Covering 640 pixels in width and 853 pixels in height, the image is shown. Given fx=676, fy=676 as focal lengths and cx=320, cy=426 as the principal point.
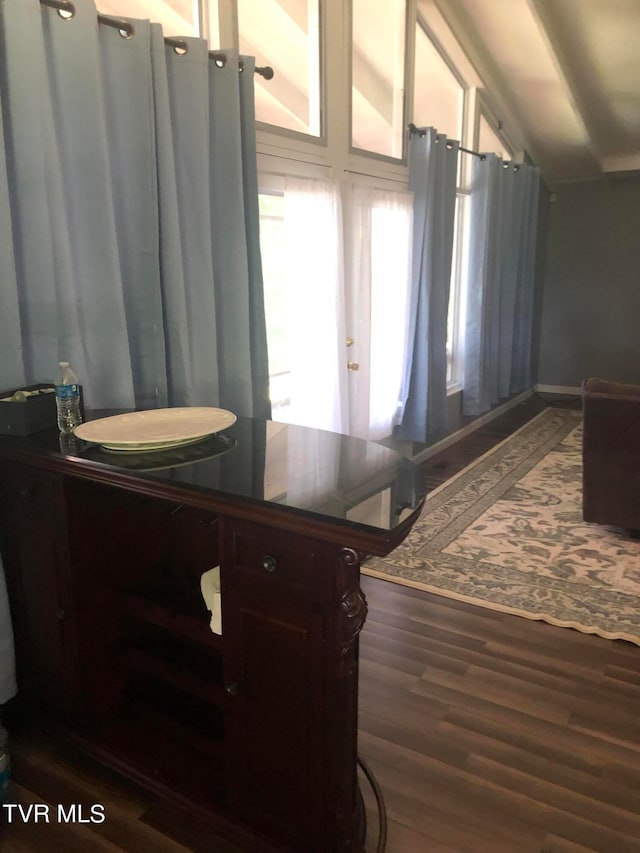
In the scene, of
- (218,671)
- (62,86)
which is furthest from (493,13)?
(218,671)

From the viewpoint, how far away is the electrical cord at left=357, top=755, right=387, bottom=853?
64.7 inches

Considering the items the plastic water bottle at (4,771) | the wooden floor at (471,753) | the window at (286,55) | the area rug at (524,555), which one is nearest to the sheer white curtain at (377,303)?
the window at (286,55)

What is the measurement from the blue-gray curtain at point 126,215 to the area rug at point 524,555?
3.91 ft

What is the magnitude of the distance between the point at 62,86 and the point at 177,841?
6.91ft

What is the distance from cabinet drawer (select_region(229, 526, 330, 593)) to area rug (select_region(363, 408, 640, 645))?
164 cm

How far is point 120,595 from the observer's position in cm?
196

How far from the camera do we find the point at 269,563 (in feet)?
4.57

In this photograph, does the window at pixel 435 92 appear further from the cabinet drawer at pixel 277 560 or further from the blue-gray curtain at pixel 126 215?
the cabinet drawer at pixel 277 560

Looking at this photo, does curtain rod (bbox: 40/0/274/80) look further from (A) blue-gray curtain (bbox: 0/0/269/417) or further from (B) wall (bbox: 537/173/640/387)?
(B) wall (bbox: 537/173/640/387)

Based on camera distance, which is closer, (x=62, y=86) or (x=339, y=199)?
(x=62, y=86)

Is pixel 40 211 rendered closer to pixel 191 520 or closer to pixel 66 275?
pixel 66 275

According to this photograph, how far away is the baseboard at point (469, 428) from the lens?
484 centimetres

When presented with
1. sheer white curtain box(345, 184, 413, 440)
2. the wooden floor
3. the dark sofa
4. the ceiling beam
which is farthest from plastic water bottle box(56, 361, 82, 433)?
the ceiling beam

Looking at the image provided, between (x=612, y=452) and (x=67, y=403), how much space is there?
262 centimetres
